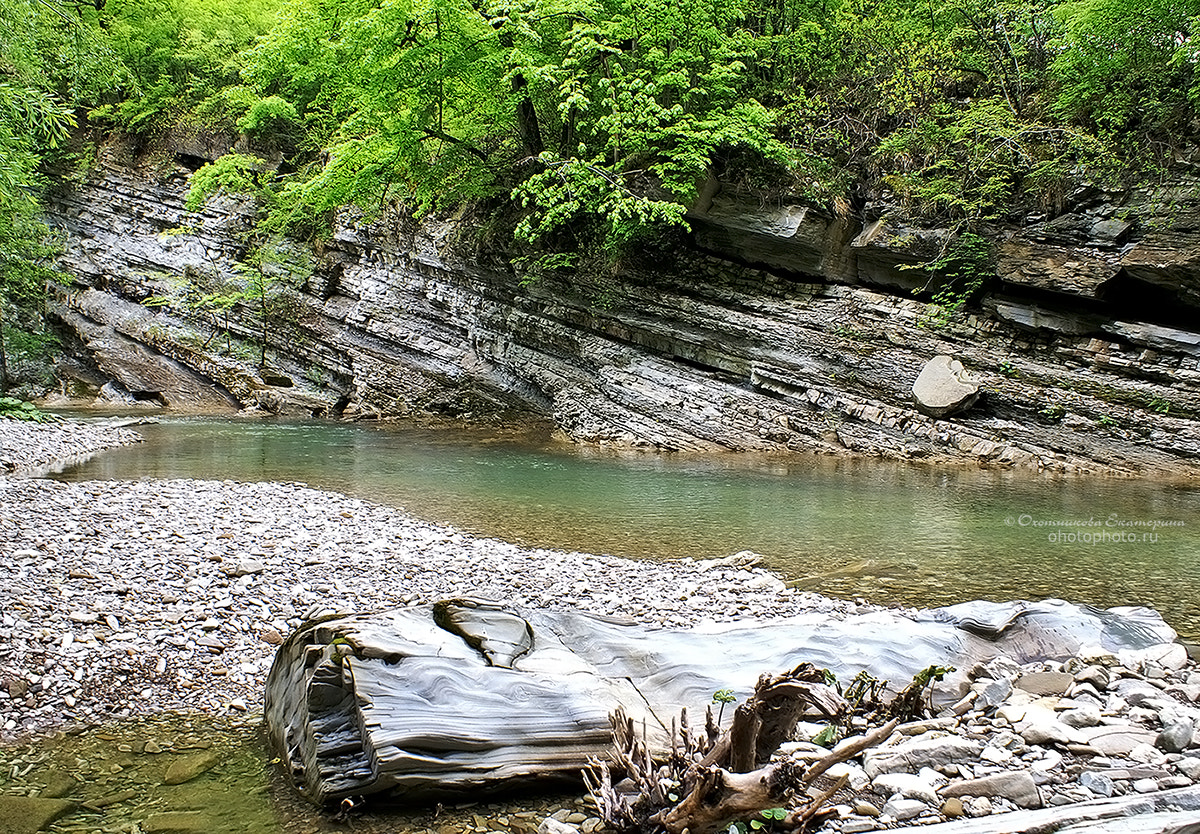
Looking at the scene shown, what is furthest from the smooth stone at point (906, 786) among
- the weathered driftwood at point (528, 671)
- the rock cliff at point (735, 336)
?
the rock cliff at point (735, 336)

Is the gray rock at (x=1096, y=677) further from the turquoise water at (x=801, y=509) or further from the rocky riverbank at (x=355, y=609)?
the turquoise water at (x=801, y=509)

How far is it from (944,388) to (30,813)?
16.6 metres

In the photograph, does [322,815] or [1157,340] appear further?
[1157,340]

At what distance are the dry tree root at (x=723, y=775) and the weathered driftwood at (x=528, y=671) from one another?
0.98 ft

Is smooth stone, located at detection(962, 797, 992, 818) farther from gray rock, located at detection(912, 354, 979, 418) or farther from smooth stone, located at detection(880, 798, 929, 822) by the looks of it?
gray rock, located at detection(912, 354, 979, 418)

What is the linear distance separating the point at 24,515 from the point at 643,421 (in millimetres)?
13515

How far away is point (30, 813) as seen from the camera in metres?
3.39

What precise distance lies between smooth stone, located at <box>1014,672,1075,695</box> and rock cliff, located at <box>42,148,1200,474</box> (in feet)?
42.2

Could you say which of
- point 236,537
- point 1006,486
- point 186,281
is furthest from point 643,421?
point 186,281

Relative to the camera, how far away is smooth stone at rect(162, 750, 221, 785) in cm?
376

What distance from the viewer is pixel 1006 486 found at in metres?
13.4

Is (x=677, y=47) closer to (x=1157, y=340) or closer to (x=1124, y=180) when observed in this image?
(x=1124, y=180)

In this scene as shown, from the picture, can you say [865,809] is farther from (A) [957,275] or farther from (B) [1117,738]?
(A) [957,275]

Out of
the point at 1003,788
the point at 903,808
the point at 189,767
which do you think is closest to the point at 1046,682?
the point at 1003,788
